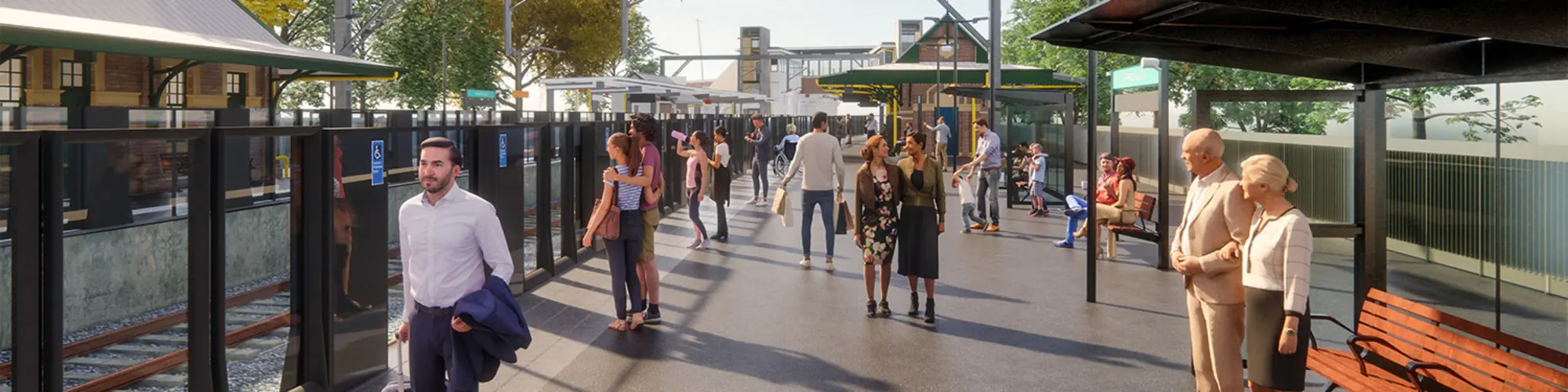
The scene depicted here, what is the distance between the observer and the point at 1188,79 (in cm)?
3941

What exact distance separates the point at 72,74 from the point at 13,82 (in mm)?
1513

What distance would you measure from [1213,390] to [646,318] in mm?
4702

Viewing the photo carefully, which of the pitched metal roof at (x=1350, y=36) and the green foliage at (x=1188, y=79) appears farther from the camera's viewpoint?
the green foliage at (x=1188, y=79)

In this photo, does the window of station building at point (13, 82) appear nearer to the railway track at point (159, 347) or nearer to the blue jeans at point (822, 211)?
the blue jeans at point (822, 211)

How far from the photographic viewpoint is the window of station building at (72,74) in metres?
22.8

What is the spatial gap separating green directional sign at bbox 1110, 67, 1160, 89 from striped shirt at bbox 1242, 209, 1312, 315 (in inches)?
307

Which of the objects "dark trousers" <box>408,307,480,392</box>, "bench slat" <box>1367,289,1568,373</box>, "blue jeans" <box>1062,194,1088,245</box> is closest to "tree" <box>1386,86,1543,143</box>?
"bench slat" <box>1367,289,1568,373</box>

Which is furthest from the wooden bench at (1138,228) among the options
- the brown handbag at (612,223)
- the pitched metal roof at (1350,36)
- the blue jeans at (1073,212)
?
the brown handbag at (612,223)

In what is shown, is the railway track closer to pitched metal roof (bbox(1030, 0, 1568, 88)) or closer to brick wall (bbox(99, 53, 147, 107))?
pitched metal roof (bbox(1030, 0, 1568, 88))

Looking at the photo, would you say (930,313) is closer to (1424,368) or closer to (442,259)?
(1424,368)

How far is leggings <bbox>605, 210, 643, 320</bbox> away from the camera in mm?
9266

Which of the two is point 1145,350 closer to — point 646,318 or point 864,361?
point 864,361

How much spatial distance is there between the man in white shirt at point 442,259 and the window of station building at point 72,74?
66.4 ft

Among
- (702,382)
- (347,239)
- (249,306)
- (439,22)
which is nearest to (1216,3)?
(702,382)
